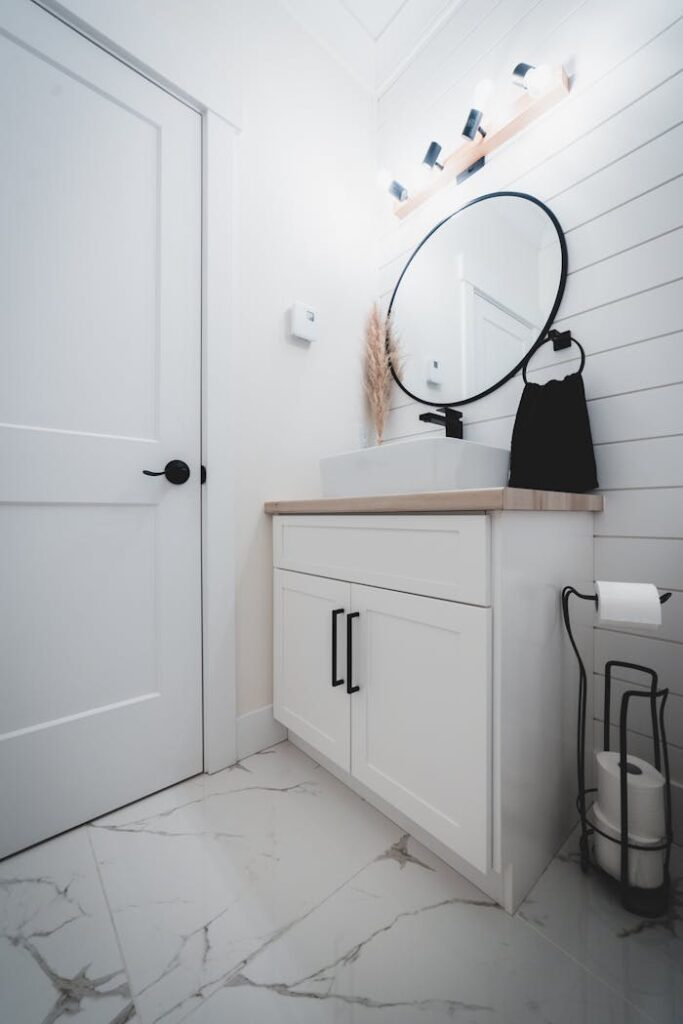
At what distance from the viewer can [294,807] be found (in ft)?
3.67

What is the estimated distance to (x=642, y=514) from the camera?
105 centimetres

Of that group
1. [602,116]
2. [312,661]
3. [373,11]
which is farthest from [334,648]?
[373,11]

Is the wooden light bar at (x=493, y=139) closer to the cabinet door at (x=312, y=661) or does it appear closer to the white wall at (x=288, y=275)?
the white wall at (x=288, y=275)

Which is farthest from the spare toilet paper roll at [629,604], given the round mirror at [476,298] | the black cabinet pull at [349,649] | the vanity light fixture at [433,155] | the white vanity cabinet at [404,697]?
the vanity light fixture at [433,155]

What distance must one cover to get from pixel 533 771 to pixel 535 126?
1.72 m

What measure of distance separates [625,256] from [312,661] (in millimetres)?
1332

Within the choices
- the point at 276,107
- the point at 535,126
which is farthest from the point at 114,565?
the point at 535,126

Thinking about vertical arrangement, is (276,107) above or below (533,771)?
above

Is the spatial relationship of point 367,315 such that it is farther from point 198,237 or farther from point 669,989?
point 669,989

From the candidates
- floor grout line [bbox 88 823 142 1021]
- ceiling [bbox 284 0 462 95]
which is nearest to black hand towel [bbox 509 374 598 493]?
floor grout line [bbox 88 823 142 1021]

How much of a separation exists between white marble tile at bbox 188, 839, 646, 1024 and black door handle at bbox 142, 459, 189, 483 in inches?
39.9

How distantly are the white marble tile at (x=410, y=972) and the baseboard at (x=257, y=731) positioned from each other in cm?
56

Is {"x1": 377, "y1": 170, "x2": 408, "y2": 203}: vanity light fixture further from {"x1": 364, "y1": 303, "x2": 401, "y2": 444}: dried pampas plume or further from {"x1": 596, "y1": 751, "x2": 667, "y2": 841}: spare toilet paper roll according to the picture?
{"x1": 596, "y1": 751, "x2": 667, "y2": 841}: spare toilet paper roll

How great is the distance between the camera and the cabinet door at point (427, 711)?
0.79 meters
